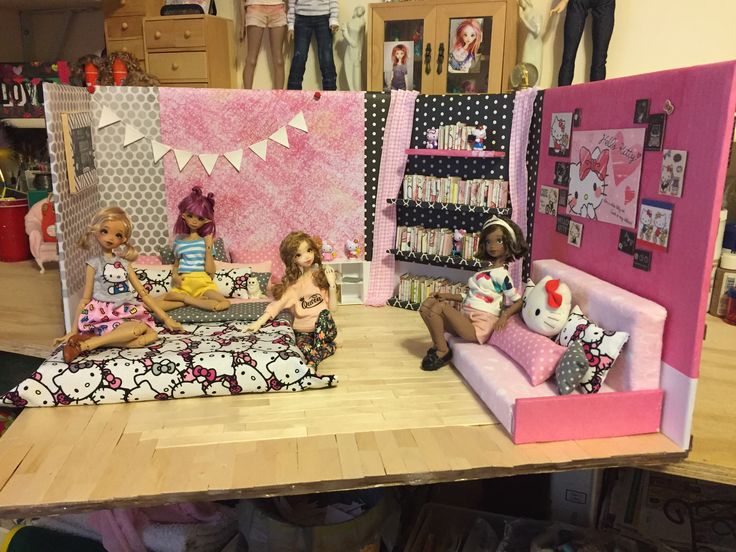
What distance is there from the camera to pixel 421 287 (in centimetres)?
436

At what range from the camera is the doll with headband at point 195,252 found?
4.04m

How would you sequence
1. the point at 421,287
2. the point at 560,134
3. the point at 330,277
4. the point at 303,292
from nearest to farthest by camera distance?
1. the point at 560,134
2. the point at 303,292
3. the point at 330,277
4. the point at 421,287

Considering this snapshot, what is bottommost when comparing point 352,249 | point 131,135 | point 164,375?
point 164,375

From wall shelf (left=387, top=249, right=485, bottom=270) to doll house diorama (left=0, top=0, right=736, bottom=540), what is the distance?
14 millimetres

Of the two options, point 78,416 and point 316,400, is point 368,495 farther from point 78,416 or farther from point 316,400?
point 78,416

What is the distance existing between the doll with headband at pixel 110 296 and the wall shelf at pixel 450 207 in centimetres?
180

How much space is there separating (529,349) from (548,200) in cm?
108

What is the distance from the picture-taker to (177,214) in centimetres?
450

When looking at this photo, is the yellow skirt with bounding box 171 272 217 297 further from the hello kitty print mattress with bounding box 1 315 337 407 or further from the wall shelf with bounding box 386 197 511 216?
the wall shelf with bounding box 386 197 511 216

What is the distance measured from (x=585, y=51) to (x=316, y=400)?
466 cm

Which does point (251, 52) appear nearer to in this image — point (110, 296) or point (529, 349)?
point (110, 296)

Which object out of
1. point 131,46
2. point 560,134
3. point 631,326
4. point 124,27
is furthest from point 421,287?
point 124,27

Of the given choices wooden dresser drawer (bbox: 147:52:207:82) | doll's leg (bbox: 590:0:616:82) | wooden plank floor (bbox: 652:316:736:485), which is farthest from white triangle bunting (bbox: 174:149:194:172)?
doll's leg (bbox: 590:0:616:82)

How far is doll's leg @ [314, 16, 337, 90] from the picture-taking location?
6.03m
